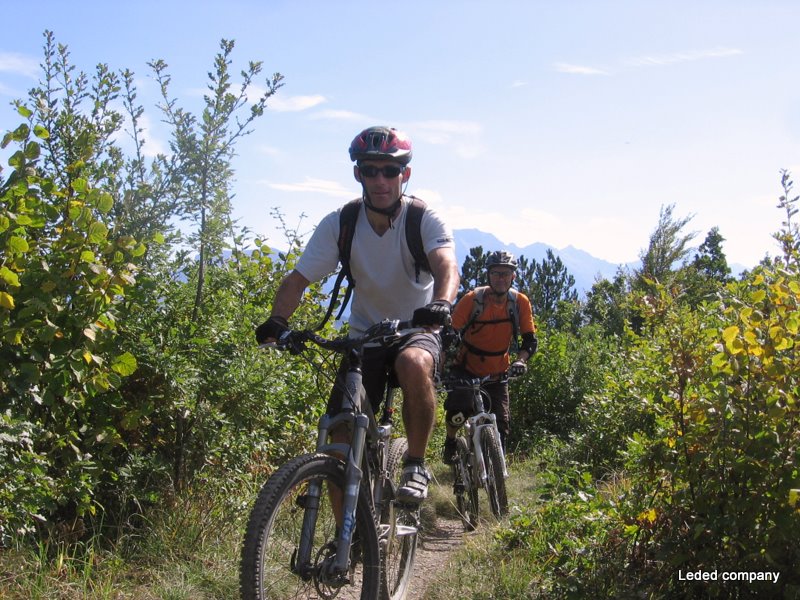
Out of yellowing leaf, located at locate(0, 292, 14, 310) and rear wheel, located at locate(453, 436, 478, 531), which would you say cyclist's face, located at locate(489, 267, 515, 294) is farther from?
yellowing leaf, located at locate(0, 292, 14, 310)

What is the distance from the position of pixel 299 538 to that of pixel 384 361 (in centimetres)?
112

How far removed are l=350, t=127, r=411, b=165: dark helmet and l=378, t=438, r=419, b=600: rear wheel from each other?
1576 millimetres

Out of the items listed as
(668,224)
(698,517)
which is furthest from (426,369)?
(668,224)

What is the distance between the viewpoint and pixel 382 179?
4098mm

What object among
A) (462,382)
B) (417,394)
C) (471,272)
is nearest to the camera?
(417,394)

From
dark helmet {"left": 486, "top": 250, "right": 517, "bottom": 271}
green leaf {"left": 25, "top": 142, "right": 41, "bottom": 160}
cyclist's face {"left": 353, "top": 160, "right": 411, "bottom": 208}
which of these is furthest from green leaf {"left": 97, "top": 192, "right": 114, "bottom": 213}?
dark helmet {"left": 486, "top": 250, "right": 517, "bottom": 271}

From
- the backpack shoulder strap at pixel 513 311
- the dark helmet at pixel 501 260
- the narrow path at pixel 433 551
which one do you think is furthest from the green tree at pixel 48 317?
the backpack shoulder strap at pixel 513 311

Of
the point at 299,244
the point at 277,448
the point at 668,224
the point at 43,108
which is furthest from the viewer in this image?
the point at 668,224

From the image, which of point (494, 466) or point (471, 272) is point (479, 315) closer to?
A: point (494, 466)

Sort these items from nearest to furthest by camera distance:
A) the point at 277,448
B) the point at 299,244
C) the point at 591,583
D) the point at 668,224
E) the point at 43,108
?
1. the point at 591,583
2. the point at 43,108
3. the point at 277,448
4. the point at 299,244
5. the point at 668,224

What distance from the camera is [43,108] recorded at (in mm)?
4078

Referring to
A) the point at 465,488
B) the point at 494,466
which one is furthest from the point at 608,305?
the point at 465,488

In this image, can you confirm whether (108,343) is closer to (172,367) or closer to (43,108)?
(172,367)

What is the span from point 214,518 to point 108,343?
4.68 ft
